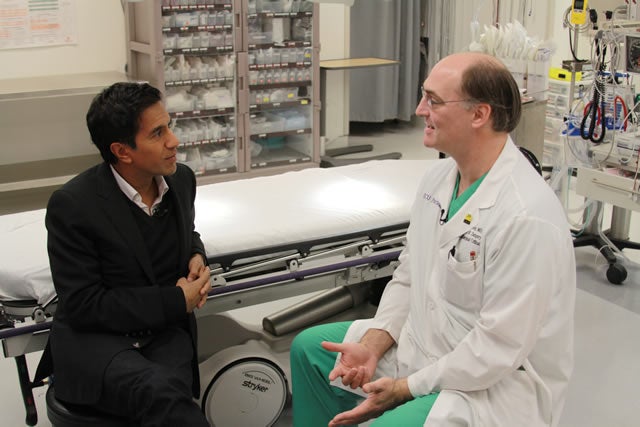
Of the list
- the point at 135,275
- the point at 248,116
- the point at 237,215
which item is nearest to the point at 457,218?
the point at 135,275

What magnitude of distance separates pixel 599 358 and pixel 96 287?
2109 millimetres

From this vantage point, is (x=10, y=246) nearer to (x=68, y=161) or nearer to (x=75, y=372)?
(x=75, y=372)

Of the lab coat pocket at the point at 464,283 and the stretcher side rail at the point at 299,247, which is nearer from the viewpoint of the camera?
the lab coat pocket at the point at 464,283

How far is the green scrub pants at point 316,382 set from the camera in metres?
2.04

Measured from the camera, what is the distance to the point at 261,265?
8.25 feet

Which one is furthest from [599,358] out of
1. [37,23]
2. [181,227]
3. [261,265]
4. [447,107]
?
[37,23]

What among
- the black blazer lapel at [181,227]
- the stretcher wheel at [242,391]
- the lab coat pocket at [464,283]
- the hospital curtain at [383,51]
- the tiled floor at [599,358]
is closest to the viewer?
the lab coat pocket at [464,283]

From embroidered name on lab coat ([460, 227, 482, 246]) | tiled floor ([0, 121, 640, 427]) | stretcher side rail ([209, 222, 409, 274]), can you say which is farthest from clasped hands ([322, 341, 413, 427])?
tiled floor ([0, 121, 640, 427])

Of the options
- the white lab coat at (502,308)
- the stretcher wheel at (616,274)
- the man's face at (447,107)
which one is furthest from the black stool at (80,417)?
the stretcher wheel at (616,274)

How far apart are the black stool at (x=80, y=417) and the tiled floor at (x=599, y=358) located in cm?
63

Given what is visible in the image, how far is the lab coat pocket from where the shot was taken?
176cm

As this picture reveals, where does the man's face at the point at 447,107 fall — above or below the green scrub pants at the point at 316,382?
above

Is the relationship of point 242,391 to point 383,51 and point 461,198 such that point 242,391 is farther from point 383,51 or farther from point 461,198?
point 383,51

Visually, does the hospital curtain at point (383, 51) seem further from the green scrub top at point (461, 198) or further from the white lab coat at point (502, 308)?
the white lab coat at point (502, 308)
